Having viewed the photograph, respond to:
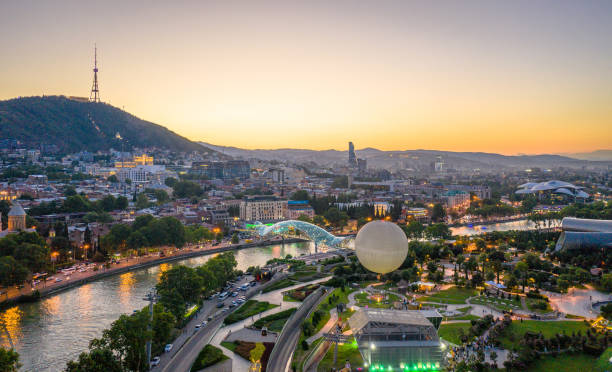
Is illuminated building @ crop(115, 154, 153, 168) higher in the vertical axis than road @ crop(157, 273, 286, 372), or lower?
higher

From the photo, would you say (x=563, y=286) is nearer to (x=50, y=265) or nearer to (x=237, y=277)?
(x=237, y=277)

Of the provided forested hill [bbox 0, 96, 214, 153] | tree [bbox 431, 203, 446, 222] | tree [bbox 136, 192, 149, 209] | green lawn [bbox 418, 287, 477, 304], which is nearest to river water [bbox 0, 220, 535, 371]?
green lawn [bbox 418, 287, 477, 304]

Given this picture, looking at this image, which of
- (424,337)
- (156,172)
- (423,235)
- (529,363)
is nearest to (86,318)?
(424,337)

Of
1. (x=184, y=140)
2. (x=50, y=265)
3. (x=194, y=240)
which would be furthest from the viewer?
(x=184, y=140)

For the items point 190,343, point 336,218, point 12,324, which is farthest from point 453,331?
point 336,218

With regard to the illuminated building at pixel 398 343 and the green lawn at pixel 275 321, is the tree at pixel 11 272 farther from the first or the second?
the illuminated building at pixel 398 343

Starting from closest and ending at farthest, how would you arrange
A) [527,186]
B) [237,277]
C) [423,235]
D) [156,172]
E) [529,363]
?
[529,363]
[237,277]
[423,235]
[527,186]
[156,172]

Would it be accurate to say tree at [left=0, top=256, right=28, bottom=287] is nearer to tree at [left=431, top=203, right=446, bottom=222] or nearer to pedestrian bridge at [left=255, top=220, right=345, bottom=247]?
pedestrian bridge at [left=255, top=220, right=345, bottom=247]
